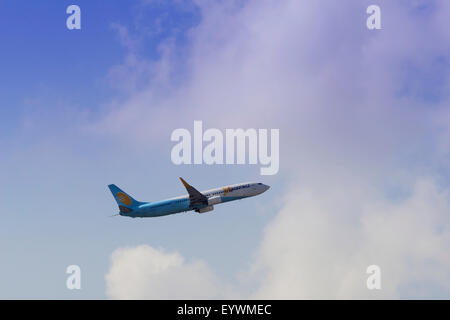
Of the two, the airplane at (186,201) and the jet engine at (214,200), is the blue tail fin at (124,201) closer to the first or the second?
the airplane at (186,201)

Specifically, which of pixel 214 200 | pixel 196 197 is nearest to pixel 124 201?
pixel 196 197

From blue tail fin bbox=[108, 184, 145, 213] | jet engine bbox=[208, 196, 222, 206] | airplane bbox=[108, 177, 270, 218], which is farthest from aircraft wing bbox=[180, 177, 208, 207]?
blue tail fin bbox=[108, 184, 145, 213]

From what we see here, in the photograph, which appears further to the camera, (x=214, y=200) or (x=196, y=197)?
(x=214, y=200)

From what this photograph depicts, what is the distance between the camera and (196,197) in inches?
7456

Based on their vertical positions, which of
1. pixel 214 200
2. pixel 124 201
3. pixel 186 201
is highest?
pixel 124 201

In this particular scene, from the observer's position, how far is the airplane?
18975cm

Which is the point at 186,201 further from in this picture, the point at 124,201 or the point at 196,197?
the point at 124,201

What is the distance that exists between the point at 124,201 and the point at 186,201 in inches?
719

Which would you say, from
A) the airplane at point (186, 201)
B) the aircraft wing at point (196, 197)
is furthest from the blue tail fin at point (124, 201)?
the aircraft wing at point (196, 197)

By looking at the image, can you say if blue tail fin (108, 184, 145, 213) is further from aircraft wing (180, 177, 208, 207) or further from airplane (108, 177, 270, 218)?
aircraft wing (180, 177, 208, 207)
